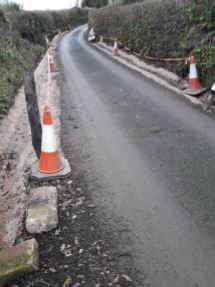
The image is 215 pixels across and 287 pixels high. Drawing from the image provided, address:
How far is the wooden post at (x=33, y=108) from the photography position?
22.7 feet

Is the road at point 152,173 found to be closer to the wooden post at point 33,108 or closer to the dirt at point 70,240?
the dirt at point 70,240

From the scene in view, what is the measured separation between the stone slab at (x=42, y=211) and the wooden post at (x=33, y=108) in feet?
5.11

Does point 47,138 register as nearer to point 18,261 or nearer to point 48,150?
point 48,150

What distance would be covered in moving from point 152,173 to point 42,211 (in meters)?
2.02

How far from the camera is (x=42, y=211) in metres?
5.21

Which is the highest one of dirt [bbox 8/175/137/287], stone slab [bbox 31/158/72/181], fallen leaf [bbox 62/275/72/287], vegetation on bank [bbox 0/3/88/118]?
fallen leaf [bbox 62/275/72/287]

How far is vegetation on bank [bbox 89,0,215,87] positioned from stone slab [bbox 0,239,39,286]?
793 centimetres

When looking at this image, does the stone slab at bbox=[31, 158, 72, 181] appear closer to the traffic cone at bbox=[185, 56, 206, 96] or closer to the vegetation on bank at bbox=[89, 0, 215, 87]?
the traffic cone at bbox=[185, 56, 206, 96]

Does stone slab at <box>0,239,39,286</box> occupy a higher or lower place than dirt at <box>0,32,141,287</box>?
higher

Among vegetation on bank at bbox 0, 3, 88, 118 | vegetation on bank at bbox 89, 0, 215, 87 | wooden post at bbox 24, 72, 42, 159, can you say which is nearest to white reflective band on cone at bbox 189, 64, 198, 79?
vegetation on bank at bbox 89, 0, 215, 87

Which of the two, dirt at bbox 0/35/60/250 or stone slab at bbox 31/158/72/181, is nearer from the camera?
dirt at bbox 0/35/60/250

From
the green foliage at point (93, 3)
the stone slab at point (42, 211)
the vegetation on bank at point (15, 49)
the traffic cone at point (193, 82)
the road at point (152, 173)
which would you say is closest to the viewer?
the road at point (152, 173)

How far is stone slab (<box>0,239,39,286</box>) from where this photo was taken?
13.4ft

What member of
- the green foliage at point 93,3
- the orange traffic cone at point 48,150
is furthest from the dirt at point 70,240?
the green foliage at point 93,3
